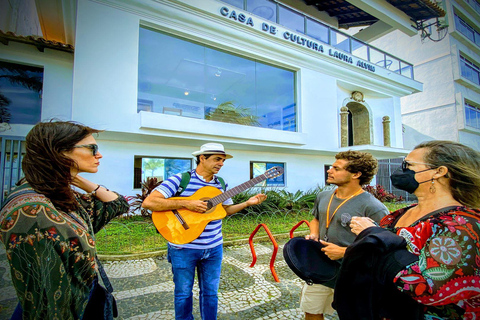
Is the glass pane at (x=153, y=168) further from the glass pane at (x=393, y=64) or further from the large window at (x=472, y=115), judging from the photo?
the large window at (x=472, y=115)

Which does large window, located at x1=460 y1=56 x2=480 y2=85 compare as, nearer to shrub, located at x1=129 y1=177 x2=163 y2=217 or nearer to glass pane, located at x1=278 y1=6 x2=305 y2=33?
glass pane, located at x1=278 y1=6 x2=305 y2=33

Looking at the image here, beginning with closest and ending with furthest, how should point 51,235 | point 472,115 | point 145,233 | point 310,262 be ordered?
point 51,235
point 310,262
point 145,233
point 472,115

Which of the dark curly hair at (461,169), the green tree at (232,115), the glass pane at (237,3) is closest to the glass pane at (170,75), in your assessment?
the green tree at (232,115)

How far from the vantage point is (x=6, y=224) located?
105 centimetres

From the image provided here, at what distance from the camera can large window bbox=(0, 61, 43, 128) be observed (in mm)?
7371

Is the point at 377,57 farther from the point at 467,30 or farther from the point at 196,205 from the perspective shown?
the point at 196,205

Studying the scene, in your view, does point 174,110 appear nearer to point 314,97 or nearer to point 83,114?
point 83,114

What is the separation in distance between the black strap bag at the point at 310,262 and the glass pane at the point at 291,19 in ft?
37.2

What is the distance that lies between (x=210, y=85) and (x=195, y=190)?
24.4ft

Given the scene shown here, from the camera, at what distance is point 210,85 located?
920cm

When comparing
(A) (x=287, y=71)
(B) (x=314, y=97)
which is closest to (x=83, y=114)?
(A) (x=287, y=71)

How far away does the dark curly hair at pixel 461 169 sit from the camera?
1238 mm

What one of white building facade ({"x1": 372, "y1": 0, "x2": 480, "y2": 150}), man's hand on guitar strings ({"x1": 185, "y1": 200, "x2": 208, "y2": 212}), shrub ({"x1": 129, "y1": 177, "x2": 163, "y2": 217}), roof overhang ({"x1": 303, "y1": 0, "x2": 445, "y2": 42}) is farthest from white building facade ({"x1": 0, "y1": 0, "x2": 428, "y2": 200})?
white building facade ({"x1": 372, "y1": 0, "x2": 480, "y2": 150})

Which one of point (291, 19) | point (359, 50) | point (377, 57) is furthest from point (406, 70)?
point (291, 19)
